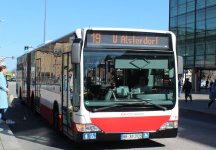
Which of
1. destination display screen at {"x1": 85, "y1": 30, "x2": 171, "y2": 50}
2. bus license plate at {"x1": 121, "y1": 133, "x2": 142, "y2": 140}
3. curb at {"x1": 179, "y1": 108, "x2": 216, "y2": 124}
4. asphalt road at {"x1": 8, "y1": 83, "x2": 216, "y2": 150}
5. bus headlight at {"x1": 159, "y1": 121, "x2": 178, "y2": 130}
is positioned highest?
destination display screen at {"x1": 85, "y1": 30, "x2": 171, "y2": 50}

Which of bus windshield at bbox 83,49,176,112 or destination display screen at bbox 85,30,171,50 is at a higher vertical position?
destination display screen at bbox 85,30,171,50

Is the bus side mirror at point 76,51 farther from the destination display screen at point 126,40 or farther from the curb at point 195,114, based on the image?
the curb at point 195,114

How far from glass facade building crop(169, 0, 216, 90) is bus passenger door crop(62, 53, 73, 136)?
42.2 metres

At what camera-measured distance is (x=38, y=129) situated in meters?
14.5

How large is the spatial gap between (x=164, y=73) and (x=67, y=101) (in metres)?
2.33

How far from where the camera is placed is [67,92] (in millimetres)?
10750

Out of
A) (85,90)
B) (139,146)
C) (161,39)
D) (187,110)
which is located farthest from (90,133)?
(187,110)

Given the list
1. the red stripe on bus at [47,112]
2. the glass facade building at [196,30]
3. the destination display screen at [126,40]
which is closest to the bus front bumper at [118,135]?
the destination display screen at [126,40]

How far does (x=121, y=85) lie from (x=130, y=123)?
850 mm

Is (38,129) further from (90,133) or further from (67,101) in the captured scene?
(90,133)

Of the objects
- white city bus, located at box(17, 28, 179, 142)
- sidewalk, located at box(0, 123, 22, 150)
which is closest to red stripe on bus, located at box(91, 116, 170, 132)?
white city bus, located at box(17, 28, 179, 142)

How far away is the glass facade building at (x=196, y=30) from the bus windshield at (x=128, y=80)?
4264cm

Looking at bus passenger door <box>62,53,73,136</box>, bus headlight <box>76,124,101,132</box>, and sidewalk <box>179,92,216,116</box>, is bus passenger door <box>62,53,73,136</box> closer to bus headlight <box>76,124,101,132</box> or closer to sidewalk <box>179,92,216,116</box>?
bus headlight <box>76,124,101,132</box>

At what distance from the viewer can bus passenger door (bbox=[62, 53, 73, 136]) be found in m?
10.4
